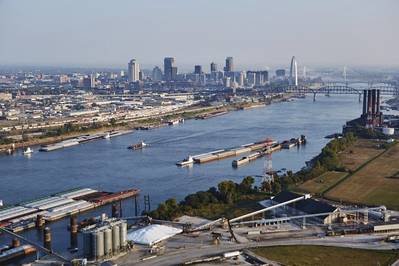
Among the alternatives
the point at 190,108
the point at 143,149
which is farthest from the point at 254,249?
the point at 190,108

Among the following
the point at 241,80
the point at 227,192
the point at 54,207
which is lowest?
the point at 54,207

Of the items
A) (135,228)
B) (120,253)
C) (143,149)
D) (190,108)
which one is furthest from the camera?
(190,108)

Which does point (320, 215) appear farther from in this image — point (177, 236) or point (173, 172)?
point (173, 172)

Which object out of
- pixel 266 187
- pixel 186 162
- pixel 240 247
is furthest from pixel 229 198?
pixel 186 162

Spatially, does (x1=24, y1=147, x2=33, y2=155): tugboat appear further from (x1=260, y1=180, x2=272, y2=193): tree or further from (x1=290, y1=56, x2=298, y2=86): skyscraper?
(x1=290, y1=56, x2=298, y2=86): skyscraper

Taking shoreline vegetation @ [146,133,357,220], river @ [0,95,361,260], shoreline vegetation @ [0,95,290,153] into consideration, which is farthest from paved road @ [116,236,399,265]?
shoreline vegetation @ [0,95,290,153]

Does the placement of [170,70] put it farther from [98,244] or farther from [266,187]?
[98,244]

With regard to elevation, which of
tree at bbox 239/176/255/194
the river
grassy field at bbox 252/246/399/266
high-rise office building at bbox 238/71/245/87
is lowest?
the river
